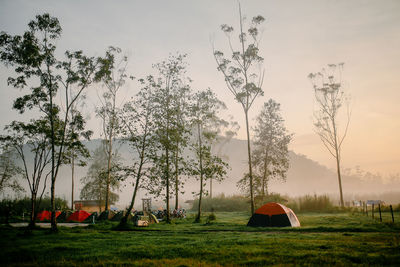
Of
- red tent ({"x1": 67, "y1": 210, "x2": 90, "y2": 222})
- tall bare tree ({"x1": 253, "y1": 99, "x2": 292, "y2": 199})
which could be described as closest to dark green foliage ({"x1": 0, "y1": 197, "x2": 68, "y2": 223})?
red tent ({"x1": 67, "y1": 210, "x2": 90, "y2": 222})

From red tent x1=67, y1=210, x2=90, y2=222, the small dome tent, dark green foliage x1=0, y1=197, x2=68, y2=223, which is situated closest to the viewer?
the small dome tent

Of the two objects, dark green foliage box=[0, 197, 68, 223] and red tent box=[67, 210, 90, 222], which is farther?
dark green foliage box=[0, 197, 68, 223]

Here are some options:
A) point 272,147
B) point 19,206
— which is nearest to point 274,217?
point 272,147

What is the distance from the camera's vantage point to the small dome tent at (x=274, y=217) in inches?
816

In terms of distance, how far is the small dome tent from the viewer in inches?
816

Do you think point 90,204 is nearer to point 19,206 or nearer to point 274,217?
point 19,206

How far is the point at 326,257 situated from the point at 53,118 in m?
22.7

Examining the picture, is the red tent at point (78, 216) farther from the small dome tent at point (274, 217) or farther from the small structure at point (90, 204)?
the small dome tent at point (274, 217)

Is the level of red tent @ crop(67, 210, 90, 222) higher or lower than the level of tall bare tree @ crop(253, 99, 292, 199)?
lower

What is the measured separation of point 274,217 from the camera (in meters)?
21.1

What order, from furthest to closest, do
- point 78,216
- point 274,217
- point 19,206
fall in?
1. point 19,206
2. point 78,216
3. point 274,217

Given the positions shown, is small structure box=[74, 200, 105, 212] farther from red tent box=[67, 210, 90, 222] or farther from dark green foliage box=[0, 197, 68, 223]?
red tent box=[67, 210, 90, 222]

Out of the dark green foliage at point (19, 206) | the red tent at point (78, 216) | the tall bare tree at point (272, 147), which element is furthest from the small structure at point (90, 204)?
the tall bare tree at point (272, 147)

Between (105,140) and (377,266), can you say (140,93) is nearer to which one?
(105,140)
